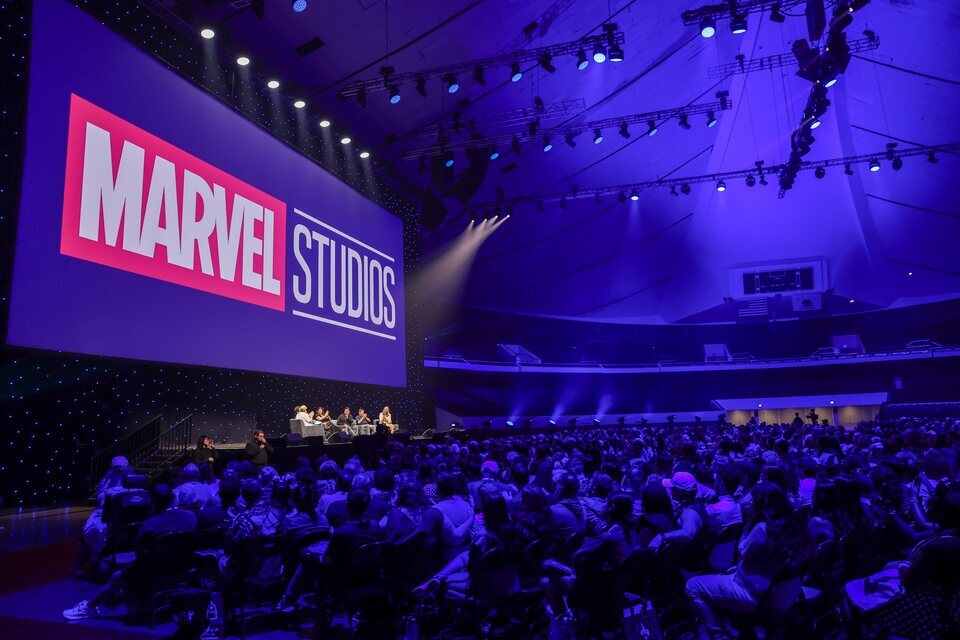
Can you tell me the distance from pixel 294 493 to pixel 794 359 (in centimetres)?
3142

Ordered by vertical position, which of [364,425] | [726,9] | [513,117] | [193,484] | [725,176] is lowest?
[193,484]

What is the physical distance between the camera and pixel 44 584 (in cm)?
668

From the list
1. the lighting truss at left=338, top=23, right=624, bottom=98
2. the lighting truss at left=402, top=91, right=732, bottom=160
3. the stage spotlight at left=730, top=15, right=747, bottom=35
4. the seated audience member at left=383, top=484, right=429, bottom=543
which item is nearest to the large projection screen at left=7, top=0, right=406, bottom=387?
the lighting truss at left=338, top=23, right=624, bottom=98

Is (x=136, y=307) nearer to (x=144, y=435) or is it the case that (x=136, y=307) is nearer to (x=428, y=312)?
(x=144, y=435)

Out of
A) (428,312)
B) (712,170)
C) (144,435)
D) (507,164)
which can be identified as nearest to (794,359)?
(712,170)

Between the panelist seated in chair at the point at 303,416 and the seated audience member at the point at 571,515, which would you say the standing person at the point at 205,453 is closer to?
the panelist seated in chair at the point at 303,416

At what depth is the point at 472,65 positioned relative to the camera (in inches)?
546

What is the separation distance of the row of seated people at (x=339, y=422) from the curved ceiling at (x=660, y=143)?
646 centimetres

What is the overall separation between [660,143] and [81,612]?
19671 mm

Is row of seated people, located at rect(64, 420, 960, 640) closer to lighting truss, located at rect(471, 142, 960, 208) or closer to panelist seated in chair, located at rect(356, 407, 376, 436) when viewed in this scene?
panelist seated in chair, located at rect(356, 407, 376, 436)

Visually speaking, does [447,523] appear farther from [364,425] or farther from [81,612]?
[364,425]

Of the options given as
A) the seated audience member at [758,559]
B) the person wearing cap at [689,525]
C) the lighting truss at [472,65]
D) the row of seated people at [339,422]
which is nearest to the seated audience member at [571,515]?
the person wearing cap at [689,525]

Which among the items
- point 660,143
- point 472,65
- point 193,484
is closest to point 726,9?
point 472,65

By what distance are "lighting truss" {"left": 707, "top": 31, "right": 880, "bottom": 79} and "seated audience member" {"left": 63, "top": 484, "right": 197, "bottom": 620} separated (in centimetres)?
1429
